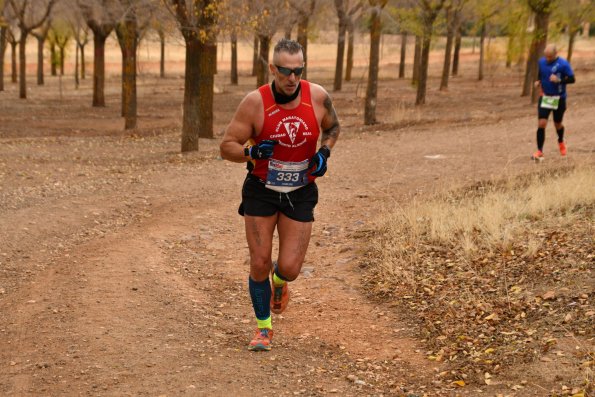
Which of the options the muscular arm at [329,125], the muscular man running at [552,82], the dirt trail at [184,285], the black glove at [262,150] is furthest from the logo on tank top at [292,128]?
the muscular man running at [552,82]

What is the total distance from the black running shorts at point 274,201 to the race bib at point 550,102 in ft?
26.5

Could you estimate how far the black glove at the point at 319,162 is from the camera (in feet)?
17.4

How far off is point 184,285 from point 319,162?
9.06 ft

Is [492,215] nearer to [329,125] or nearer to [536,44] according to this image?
[329,125]

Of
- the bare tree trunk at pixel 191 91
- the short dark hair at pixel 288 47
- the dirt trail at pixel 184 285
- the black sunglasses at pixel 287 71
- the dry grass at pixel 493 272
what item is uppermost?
the short dark hair at pixel 288 47

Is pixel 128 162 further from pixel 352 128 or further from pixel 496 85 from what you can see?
pixel 496 85

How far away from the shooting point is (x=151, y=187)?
40.5 ft

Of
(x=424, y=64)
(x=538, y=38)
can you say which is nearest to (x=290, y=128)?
(x=538, y=38)

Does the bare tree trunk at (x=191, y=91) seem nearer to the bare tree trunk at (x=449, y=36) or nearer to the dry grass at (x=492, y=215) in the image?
the dry grass at (x=492, y=215)

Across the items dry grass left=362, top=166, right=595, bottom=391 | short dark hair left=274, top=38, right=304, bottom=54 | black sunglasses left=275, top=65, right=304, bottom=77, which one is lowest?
dry grass left=362, top=166, right=595, bottom=391

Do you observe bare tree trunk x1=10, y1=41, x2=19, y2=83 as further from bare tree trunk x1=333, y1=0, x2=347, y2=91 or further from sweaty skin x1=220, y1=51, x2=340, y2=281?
sweaty skin x1=220, y1=51, x2=340, y2=281

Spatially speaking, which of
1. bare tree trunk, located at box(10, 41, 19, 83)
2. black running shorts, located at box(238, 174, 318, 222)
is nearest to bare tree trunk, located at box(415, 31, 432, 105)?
bare tree trunk, located at box(10, 41, 19, 83)

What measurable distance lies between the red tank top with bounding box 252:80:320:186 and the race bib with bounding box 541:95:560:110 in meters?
8.17

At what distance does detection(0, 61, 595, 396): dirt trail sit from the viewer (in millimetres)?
5223
